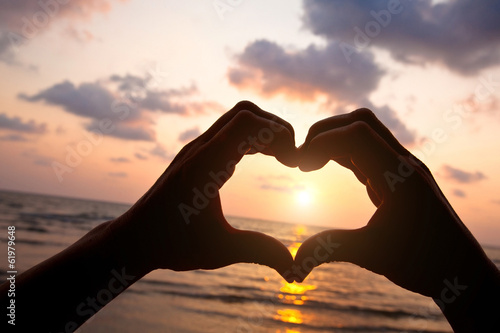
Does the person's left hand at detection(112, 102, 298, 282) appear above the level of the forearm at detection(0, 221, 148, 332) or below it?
above

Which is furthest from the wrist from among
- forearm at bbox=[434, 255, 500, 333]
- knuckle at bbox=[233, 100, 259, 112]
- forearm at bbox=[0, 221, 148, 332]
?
forearm at bbox=[434, 255, 500, 333]

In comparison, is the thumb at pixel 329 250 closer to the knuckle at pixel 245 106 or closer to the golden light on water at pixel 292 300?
the knuckle at pixel 245 106

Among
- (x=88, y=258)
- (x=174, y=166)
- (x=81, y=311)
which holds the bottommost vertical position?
(x=81, y=311)

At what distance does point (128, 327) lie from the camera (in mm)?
6531

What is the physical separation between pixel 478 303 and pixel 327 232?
0.55 m

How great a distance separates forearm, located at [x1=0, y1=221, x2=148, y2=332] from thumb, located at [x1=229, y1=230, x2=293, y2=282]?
0.37 meters

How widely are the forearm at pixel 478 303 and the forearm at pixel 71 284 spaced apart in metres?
1.10

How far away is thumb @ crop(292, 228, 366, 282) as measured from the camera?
1.27 meters

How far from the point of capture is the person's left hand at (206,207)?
112cm

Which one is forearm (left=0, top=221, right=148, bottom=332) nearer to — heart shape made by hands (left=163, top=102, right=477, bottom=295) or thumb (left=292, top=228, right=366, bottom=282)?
heart shape made by hands (left=163, top=102, right=477, bottom=295)

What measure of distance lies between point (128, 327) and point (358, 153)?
658 cm

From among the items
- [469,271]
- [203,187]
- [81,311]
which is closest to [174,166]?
[203,187]

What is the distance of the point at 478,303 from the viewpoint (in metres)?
1.26

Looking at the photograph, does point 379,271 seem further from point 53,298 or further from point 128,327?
point 128,327
